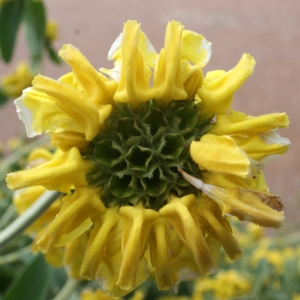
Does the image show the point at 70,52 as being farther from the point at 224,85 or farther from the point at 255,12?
the point at 255,12

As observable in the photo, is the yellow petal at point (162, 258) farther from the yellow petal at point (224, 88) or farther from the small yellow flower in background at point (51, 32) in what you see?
the small yellow flower in background at point (51, 32)

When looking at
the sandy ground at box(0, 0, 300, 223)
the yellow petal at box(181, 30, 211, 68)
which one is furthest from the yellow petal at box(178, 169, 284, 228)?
the sandy ground at box(0, 0, 300, 223)

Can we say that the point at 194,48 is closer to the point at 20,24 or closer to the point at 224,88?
the point at 224,88

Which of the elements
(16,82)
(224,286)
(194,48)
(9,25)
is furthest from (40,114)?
(16,82)

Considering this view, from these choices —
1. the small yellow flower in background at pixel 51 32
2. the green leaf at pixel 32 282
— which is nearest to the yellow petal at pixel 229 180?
the green leaf at pixel 32 282

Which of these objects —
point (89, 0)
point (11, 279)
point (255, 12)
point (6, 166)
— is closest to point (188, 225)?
point (11, 279)

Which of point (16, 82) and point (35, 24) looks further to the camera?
point (16, 82)
